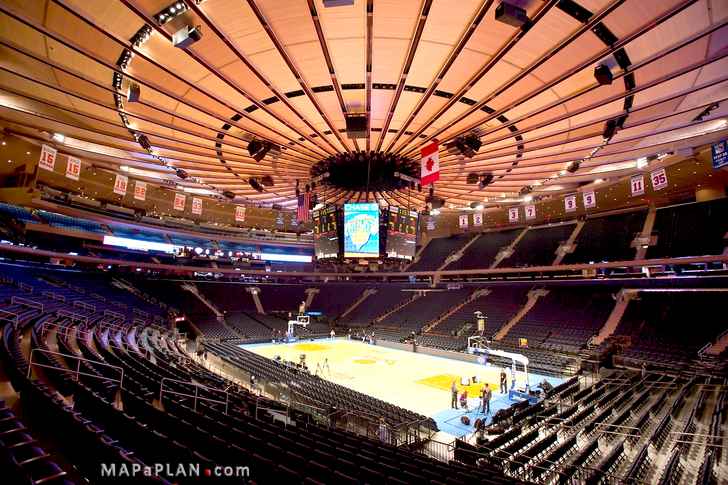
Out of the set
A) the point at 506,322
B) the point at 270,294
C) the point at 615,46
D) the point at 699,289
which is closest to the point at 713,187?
the point at 699,289

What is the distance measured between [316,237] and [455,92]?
891 cm

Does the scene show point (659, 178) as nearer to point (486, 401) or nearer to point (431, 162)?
point (431, 162)

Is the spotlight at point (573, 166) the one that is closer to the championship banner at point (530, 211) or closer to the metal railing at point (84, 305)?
the championship banner at point (530, 211)

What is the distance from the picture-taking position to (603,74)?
748cm

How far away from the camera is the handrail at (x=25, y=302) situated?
1753 centimetres

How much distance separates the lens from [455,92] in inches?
351

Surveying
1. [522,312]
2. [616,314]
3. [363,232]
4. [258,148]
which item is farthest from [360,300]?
[258,148]

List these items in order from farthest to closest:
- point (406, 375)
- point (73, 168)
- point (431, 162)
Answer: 1. point (406, 375)
2. point (73, 168)
3. point (431, 162)

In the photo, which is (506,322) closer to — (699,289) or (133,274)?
(699,289)

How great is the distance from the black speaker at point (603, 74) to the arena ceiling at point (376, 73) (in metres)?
0.19

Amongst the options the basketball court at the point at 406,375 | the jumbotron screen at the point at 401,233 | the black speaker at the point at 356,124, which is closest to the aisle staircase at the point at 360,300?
the basketball court at the point at 406,375

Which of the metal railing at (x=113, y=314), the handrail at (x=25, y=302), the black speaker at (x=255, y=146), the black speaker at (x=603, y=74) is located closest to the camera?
the black speaker at (x=603, y=74)

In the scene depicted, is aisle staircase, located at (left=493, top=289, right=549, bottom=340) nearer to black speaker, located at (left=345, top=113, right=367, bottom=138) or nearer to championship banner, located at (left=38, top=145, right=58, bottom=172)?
black speaker, located at (left=345, top=113, right=367, bottom=138)

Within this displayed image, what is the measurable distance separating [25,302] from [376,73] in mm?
22520
